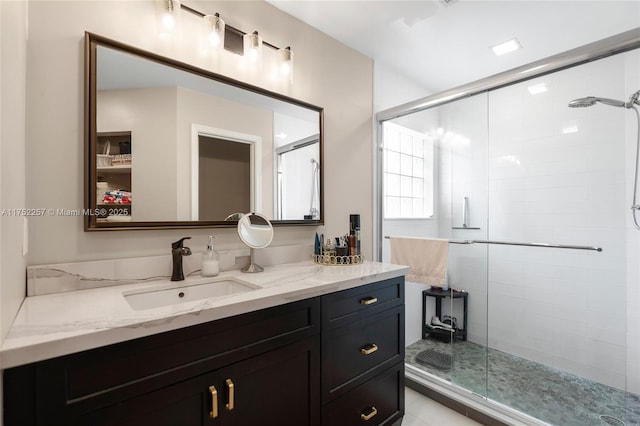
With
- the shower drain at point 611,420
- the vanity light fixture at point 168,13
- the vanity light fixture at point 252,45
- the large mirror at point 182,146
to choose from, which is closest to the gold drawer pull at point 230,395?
the large mirror at point 182,146

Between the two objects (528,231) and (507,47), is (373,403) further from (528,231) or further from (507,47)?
(507,47)

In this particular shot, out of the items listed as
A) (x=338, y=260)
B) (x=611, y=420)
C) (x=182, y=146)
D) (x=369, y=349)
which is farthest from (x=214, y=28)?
(x=611, y=420)

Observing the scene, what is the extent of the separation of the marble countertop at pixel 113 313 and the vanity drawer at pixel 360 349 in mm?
217

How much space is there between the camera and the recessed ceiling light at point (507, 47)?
7.11ft

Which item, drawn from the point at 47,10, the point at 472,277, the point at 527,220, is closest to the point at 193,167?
the point at 47,10

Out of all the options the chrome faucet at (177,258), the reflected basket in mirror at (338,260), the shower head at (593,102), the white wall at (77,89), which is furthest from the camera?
the shower head at (593,102)

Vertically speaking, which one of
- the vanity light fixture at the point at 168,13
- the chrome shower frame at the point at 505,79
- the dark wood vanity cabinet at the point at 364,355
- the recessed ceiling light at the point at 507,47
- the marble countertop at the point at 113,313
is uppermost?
the recessed ceiling light at the point at 507,47

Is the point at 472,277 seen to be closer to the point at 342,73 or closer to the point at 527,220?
the point at 527,220

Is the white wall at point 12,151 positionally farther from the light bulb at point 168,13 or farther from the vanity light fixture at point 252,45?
the vanity light fixture at point 252,45

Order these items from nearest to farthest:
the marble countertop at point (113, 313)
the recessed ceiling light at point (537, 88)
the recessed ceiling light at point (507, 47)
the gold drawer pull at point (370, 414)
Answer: the marble countertop at point (113, 313)
the gold drawer pull at point (370, 414)
the recessed ceiling light at point (507, 47)
the recessed ceiling light at point (537, 88)

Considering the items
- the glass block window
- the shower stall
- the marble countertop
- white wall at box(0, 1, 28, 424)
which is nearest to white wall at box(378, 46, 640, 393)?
the shower stall

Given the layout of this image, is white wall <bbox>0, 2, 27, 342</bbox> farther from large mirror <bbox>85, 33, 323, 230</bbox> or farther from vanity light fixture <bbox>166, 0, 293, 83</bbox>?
vanity light fixture <bbox>166, 0, 293, 83</bbox>

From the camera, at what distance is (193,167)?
4.80 feet

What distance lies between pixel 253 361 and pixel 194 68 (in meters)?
1.35
